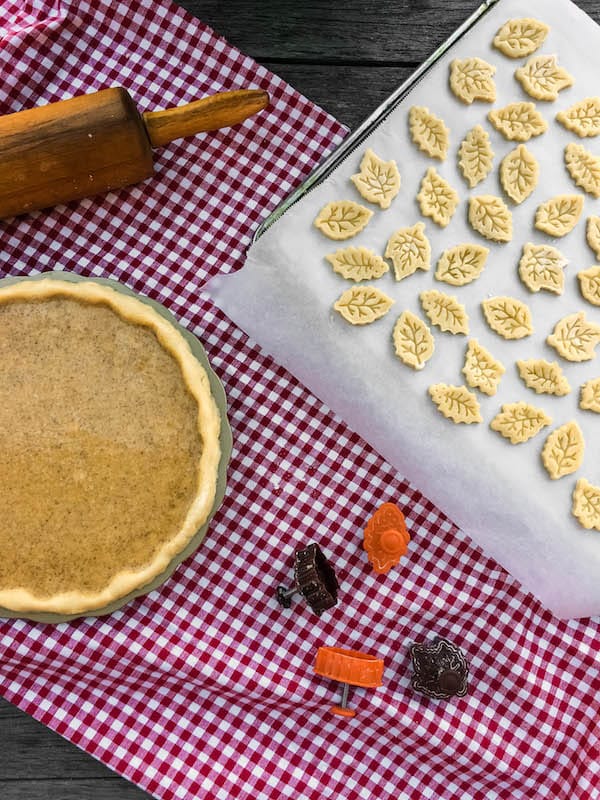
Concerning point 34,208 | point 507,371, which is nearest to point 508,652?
point 507,371

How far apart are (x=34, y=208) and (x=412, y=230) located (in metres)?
0.68

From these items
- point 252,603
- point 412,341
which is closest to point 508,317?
point 412,341

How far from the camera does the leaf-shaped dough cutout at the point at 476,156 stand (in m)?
1.38

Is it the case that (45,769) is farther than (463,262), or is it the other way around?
(45,769)

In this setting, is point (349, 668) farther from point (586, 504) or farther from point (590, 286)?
point (590, 286)

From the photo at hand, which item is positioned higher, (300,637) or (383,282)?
(383,282)

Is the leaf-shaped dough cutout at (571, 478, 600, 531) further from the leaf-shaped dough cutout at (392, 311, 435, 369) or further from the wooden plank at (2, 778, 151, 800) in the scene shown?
the wooden plank at (2, 778, 151, 800)

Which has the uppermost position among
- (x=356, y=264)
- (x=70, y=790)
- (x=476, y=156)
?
(x=476, y=156)

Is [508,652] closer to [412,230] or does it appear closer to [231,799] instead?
[231,799]

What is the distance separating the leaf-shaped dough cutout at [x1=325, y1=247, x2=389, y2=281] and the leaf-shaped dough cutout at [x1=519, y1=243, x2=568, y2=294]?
0.82 ft

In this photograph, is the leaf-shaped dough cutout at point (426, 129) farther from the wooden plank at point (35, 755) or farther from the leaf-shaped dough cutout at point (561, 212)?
the wooden plank at point (35, 755)

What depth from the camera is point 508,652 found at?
1.50 metres

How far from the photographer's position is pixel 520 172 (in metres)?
1.39

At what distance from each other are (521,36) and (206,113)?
1.83 feet
